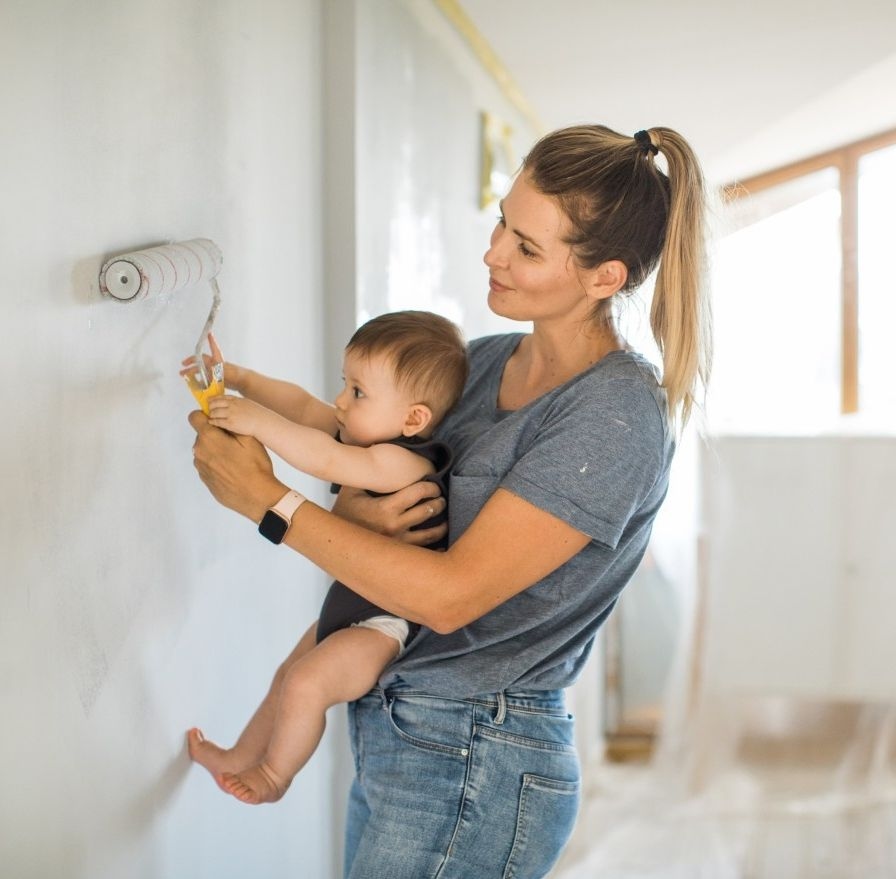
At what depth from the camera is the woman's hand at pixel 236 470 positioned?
129 cm

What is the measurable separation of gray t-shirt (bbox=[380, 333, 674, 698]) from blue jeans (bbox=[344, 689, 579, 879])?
0.03 metres

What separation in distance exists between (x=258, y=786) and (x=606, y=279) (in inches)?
31.1

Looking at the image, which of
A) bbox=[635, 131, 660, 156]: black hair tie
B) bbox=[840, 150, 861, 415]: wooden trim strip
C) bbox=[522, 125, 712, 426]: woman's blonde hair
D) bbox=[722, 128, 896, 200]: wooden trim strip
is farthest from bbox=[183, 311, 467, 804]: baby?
bbox=[840, 150, 861, 415]: wooden trim strip

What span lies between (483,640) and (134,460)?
49 centimetres

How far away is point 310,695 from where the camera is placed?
4.64ft

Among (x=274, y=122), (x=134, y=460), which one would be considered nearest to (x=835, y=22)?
(x=274, y=122)

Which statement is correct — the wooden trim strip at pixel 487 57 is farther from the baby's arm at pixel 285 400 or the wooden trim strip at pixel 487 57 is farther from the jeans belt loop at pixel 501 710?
the jeans belt loop at pixel 501 710

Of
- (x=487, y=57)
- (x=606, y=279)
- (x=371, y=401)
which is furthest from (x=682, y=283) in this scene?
(x=487, y=57)

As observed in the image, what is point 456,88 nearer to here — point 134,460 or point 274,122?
point 274,122

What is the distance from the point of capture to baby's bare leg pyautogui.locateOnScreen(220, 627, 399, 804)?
1.41 metres

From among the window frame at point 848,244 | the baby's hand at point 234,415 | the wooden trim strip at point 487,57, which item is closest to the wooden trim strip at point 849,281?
the window frame at point 848,244

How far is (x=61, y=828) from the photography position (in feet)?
4.13

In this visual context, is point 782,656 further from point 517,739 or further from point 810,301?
point 517,739

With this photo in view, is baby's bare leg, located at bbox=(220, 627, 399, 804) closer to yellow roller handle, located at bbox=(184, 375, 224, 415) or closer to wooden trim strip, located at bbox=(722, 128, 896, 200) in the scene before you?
yellow roller handle, located at bbox=(184, 375, 224, 415)
